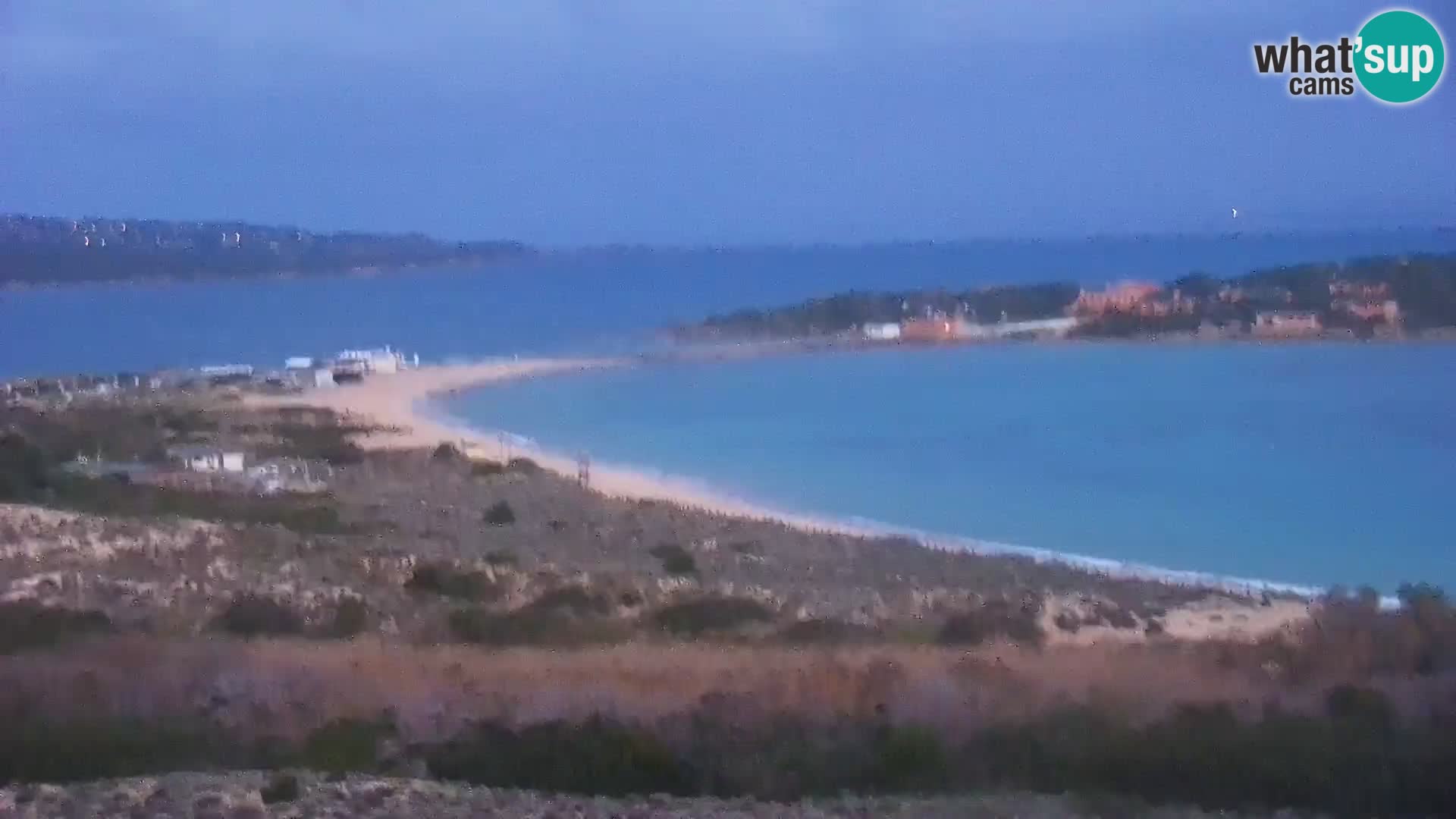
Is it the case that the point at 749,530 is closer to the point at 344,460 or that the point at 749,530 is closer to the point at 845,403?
the point at 344,460

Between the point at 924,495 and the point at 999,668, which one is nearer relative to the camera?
the point at 999,668

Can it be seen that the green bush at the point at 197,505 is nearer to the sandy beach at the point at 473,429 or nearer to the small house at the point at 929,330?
the sandy beach at the point at 473,429

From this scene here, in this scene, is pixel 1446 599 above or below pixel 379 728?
below

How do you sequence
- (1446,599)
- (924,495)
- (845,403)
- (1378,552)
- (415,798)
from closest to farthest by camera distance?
(415,798) < (1446,599) < (1378,552) < (924,495) < (845,403)

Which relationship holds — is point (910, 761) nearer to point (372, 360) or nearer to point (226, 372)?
point (226, 372)

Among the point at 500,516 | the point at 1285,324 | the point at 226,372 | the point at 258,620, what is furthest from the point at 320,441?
the point at 1285,324

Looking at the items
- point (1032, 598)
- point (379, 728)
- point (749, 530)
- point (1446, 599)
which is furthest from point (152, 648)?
point (749, 530)

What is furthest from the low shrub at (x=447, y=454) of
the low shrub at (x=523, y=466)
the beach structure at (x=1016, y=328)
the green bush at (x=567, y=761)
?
the beach structure at (x=1016, y=328)

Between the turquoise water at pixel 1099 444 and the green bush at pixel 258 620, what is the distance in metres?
11.1

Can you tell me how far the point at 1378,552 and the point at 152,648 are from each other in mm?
15104

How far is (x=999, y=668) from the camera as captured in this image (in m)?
6.96

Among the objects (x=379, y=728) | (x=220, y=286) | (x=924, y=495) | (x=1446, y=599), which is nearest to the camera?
(x=379, y=728)

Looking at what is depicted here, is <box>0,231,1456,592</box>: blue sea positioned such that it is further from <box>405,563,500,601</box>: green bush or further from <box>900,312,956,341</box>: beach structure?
<box>405,563,500,601</box>: green bush

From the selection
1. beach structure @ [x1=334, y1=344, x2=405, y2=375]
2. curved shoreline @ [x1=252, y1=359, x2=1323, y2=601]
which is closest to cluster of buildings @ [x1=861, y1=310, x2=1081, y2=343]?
curved shoreline @ [x1=252, y1=359, x2=1323, y2=601]
